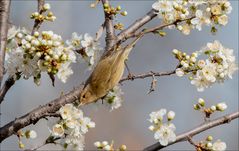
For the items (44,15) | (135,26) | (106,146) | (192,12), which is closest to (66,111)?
(106,146)

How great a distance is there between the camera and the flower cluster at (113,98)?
245cm

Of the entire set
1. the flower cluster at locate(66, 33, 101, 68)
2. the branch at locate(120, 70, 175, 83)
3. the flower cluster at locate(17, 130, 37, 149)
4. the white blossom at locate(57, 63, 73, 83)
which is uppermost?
the flower cluster at locate(66, 33, 101, 68)

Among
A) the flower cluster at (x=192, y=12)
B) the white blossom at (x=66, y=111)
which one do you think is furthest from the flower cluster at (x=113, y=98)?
the flower cluster at (x=192, y=12)

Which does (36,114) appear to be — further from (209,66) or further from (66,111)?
(209,66)

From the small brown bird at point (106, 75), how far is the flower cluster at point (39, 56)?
7.5 inches

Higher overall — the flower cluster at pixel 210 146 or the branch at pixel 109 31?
the branch at pixel 109 31

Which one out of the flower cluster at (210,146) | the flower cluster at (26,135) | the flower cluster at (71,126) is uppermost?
the flower cluster at (26,135)

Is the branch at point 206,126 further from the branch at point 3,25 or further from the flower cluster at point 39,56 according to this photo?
the branch at point 3,25

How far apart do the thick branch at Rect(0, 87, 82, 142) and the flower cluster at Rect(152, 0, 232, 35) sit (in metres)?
0.71

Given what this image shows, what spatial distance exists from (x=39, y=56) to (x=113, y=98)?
449 millimetres

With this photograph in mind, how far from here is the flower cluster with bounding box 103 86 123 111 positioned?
2.45 m

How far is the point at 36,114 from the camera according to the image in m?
2.14

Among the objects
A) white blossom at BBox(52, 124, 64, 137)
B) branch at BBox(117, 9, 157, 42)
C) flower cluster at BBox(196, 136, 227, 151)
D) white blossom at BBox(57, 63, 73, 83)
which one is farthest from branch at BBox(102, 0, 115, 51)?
flower cluster at BBox(196, 136, 227, 151)

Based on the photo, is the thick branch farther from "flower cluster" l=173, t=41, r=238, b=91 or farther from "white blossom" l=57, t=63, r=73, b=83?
"flower cluster" l=173, t=41, r=238, b=91
